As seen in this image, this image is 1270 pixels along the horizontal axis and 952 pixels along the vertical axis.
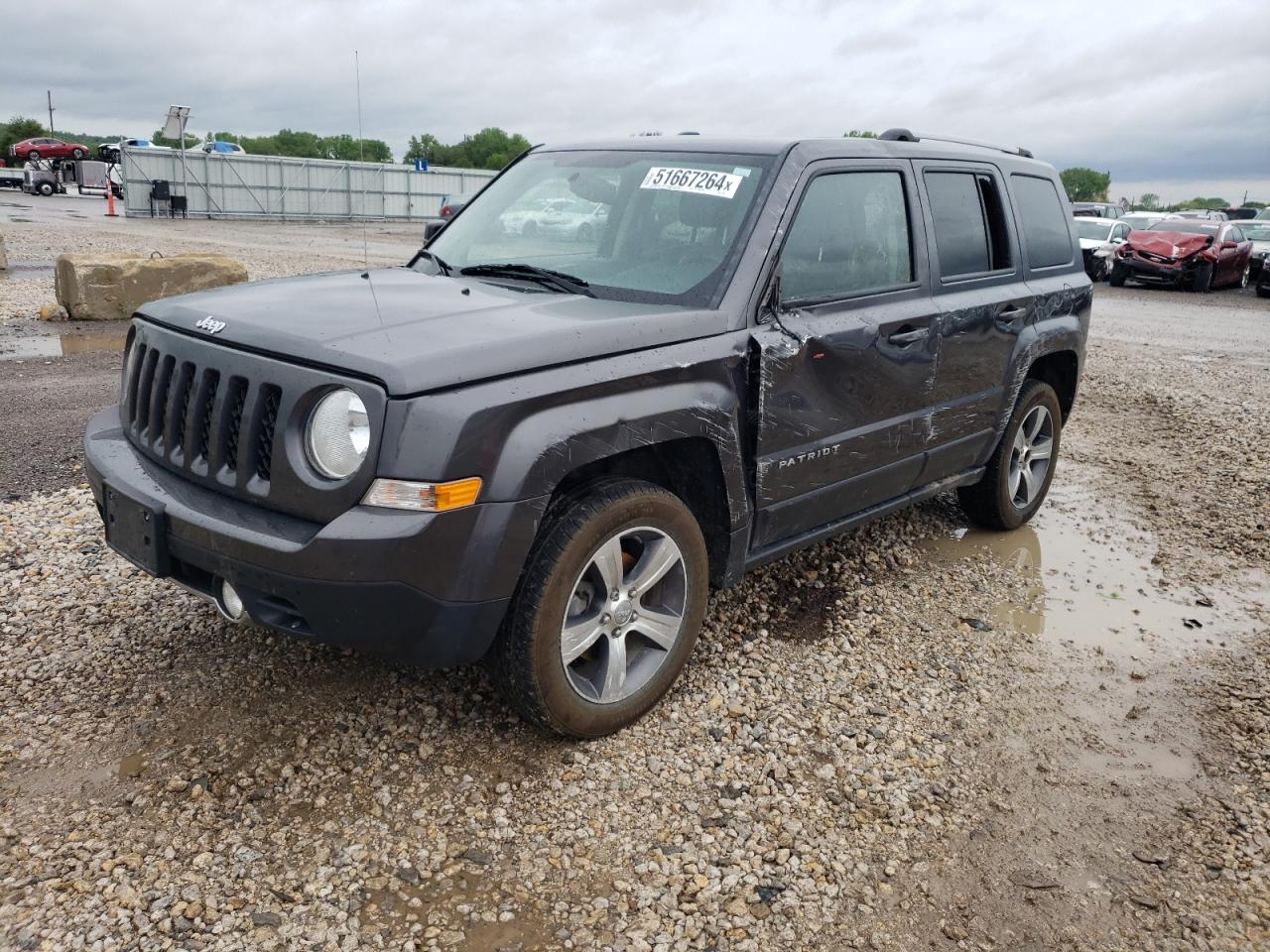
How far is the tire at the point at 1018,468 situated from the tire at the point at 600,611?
2.51m

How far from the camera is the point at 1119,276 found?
2270 cm

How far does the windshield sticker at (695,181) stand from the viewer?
3721 millimetres

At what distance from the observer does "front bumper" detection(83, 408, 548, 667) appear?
261 centimetres

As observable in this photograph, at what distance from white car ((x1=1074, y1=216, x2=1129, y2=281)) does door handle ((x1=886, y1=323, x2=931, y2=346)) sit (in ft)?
68.7

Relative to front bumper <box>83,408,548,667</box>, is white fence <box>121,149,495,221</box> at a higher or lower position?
higher

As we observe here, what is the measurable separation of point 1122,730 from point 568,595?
2111 mm

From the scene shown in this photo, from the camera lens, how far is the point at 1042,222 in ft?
17.3

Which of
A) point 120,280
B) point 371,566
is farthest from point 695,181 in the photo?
point 120,280

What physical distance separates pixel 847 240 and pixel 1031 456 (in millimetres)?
2279

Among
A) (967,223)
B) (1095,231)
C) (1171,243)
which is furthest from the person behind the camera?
(1095,231)

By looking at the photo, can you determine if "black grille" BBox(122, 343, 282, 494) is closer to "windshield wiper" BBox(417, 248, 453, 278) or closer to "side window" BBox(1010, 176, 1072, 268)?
"windshield wiper" BBox(417, 248, 453, 278)

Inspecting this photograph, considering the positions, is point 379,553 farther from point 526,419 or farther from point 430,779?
point 430,779

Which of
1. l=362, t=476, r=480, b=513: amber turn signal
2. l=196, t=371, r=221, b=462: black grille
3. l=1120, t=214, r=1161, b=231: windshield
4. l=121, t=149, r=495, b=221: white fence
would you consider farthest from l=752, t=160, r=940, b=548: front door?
l=121, t=149, r=495, b=221: white fence

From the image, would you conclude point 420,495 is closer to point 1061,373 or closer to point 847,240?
point 847,240
